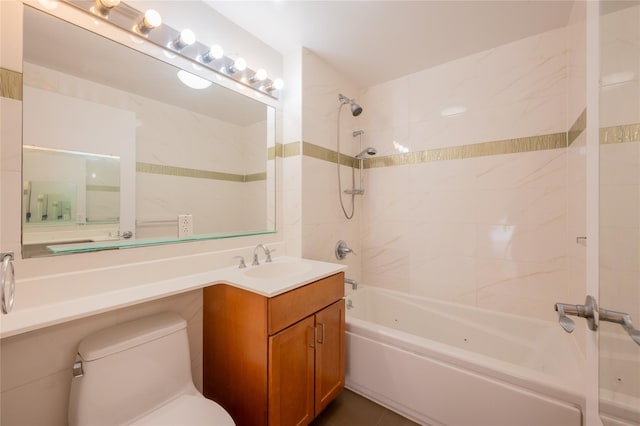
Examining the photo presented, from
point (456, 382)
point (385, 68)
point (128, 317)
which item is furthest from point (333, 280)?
point (385, 68)

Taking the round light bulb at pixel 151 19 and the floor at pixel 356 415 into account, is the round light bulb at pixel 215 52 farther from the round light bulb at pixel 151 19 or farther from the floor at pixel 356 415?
the floor at pixel 356 415

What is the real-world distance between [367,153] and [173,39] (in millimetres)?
1658

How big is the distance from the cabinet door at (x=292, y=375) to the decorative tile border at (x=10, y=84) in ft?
4.45

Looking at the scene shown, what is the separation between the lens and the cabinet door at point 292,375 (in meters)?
1.11

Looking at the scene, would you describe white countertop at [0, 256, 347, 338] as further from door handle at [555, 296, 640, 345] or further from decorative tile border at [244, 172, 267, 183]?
door handle at [555, 296, 640, 345]

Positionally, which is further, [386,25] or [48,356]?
[386,25]

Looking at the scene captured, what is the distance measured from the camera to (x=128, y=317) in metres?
1.16

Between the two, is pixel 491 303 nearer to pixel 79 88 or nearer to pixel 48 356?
pixel 48 356

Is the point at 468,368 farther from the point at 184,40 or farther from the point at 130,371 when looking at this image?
the point at 184,40

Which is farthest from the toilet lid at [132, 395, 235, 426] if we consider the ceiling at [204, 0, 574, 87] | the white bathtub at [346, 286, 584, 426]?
the ceiling at [204, 0, 574, 87]

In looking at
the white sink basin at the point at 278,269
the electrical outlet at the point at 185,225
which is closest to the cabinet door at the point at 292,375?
the white sink basin at the point at 278,269

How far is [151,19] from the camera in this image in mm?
1189

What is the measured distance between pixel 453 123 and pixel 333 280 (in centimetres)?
164

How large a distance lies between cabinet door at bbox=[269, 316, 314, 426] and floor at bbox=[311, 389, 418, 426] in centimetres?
26
